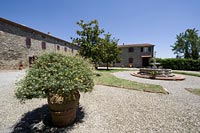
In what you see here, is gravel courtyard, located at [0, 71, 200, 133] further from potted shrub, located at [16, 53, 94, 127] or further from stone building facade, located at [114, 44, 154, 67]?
stone building facade, located at [114, 44, 154, 67]

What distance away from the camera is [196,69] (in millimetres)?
22078

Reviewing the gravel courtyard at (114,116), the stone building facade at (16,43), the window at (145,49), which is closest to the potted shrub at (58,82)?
the gravel courtyard at (114,116)

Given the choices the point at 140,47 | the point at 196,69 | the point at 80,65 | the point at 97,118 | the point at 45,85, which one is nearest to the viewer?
the point at 45,85

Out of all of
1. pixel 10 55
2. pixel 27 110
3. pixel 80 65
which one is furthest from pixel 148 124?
pixel 10 55

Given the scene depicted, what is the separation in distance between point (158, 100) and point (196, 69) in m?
23.7

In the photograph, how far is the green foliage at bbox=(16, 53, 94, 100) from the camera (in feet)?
8.22

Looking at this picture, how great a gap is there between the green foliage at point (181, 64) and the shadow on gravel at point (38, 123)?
83.1ft

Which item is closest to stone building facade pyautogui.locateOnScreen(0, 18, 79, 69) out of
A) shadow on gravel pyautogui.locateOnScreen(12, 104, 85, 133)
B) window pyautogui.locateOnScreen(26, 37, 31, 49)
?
window pyautogui.locateOnScreen(26, 37, 31, 49)

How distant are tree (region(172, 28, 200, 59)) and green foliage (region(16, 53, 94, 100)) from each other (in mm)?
44441

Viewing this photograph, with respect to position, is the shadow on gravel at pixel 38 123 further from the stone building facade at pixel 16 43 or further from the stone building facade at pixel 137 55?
the stone building facade at pixel 137 55

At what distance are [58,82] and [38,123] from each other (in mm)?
1738

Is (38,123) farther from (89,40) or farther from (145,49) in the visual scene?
(145,49)

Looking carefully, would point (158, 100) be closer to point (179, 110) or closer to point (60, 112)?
point (179, 110)

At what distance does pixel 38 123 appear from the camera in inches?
128
